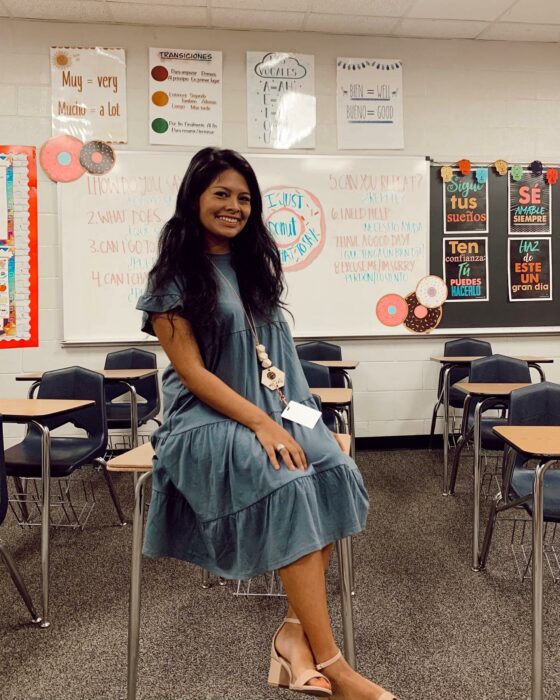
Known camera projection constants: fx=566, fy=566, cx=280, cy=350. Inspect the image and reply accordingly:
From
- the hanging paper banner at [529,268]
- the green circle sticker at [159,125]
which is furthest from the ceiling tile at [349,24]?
the hanging paper banner at [529,268]

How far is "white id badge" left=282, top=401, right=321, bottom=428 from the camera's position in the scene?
136cm

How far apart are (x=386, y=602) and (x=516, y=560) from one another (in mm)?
673

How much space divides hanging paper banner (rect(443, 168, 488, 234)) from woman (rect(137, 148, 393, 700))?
2.99m

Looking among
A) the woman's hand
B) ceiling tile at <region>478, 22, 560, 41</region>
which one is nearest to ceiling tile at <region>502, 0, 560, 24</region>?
ceiling tile at <region>478, 22, 560, 41</region>

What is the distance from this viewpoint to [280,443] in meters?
1.27

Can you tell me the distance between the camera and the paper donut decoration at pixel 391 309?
4.13 m

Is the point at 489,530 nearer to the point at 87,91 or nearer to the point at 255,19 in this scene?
the point at 255,19

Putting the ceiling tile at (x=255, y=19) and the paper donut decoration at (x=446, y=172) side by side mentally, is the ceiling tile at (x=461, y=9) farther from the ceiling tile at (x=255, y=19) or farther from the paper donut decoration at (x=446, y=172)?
the paper donut decoration at (x=446, y=172)

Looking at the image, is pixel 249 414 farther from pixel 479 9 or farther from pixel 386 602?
pixel 479 9

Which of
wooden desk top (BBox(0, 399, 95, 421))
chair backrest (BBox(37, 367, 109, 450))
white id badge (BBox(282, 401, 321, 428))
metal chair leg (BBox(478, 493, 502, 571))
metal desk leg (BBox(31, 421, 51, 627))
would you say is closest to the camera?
white id badge (BBox(282, 401, 321, 428))

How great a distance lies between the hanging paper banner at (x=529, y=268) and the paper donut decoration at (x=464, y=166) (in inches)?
23.6

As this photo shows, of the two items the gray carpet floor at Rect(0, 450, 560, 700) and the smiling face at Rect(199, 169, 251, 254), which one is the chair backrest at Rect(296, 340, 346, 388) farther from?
the smiling face at Rect(199, 169, 251, 254)

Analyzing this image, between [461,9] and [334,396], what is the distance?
291 centimetres

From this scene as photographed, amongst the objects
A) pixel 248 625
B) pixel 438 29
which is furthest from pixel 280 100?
pixel 248 625
